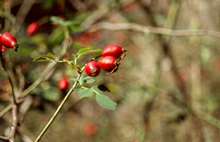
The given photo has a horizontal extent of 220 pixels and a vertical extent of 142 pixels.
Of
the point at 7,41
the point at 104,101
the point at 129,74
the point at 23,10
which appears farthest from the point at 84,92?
the point at 129,74

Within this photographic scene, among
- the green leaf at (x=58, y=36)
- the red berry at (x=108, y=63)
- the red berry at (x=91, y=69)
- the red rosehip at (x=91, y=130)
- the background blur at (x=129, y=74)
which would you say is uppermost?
the red berry at (x=91, y=69)

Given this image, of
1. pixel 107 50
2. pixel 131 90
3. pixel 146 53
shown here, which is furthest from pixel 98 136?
pixel 107 50

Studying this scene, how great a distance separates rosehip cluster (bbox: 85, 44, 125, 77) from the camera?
39.4 inches

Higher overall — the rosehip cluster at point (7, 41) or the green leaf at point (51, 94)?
the rosehip cluster at point (7, 41)

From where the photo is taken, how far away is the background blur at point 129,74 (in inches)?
81.1

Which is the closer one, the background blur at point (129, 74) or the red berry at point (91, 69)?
the red berry at point (91, 69)

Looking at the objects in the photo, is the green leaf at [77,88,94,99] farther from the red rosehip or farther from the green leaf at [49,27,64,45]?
the red rosehip

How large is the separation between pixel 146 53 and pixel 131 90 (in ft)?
10.2

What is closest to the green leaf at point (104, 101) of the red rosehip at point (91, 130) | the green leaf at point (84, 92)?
the green leaf at point (84, 92)

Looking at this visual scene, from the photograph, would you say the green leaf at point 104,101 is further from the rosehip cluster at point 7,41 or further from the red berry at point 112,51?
the rosehip cluster at point 7,41

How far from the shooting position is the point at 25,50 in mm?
1835

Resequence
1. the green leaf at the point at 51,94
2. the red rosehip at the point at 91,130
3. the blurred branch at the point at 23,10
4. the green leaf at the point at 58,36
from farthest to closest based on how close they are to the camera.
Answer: the red rosehip at the point at 91,130 → the blurred branch at the point at 23,10 → the green leaf at the point at 51,94 → the green leaf at the point at 58,36

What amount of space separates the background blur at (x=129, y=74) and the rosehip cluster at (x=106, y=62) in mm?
111

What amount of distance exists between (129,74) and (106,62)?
3.02 m
